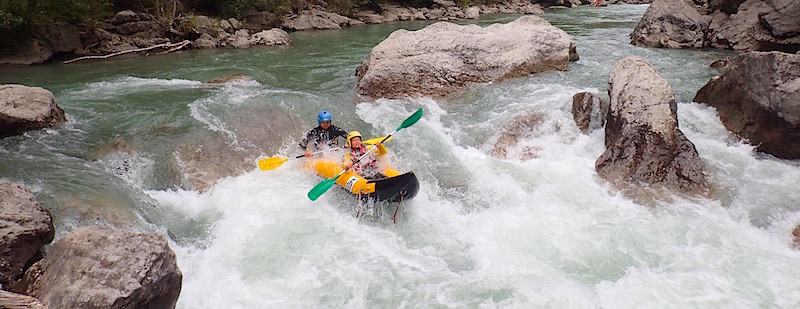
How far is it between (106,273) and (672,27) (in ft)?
50.5

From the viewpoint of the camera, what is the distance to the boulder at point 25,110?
656cm

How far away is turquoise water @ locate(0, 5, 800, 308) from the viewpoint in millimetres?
4539

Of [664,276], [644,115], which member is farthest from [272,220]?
[644,115]

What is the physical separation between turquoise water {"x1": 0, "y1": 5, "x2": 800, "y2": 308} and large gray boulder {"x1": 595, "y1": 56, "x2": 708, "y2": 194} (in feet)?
0.93

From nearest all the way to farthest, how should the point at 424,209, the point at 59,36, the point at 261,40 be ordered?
the point at 424,209 < the point at 59,36 < the point at 261,40

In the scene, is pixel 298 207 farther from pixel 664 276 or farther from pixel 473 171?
pixel 664 276

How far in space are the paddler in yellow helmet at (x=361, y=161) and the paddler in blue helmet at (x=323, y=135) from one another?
72 centimetres

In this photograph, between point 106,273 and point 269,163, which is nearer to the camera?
point 106,273

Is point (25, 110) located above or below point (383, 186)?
below

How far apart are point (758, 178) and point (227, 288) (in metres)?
6.75

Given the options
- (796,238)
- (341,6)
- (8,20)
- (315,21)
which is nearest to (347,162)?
(796,238)

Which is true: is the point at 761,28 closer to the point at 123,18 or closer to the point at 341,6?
the point at 341,6

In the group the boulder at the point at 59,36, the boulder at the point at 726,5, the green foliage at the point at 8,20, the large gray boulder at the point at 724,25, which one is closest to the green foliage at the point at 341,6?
the boulder at the point at 59,36

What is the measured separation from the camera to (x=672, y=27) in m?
14.0
